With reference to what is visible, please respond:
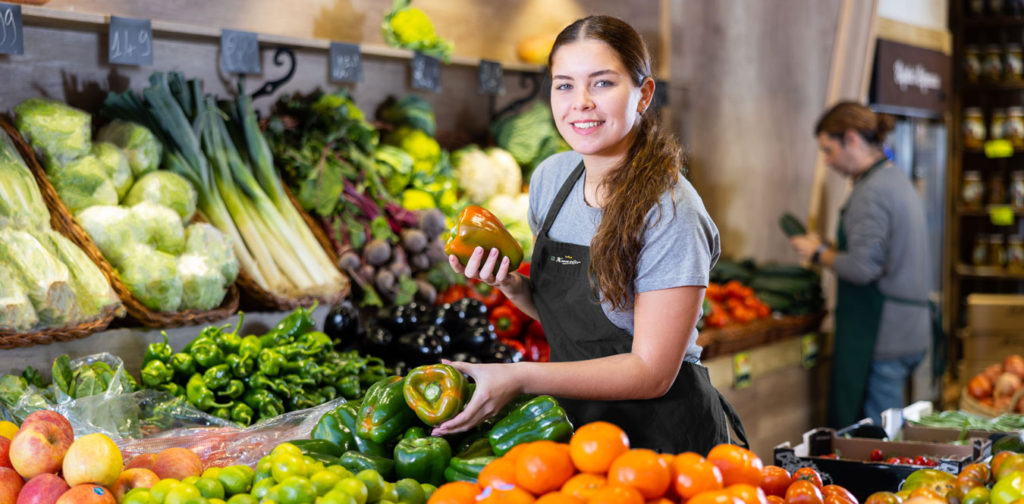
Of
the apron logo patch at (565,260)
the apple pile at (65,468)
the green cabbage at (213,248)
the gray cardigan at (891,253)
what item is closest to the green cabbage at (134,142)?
the green cabbage at (213,248)

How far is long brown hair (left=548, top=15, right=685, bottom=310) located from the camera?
1.93 m

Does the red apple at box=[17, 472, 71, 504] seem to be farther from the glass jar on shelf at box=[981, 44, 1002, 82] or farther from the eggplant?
the glass jar on shelf at box=[981, 44, 1002, 82]

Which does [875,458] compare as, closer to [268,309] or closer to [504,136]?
[268,309]

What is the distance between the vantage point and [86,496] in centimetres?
163

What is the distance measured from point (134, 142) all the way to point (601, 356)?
177 centimetres

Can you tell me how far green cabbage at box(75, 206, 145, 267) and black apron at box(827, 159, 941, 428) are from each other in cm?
Answer: 343

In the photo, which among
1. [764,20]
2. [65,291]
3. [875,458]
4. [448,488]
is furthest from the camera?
[764,20]

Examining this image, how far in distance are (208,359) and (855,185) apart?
3398 mm

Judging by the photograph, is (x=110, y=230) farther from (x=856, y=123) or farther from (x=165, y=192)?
(x=856, y=123)

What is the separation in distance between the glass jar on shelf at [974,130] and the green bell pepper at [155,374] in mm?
6222

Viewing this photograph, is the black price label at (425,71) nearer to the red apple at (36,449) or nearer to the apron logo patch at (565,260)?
the apron logo patch at (565,260)

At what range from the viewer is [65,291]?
2521 millimetres

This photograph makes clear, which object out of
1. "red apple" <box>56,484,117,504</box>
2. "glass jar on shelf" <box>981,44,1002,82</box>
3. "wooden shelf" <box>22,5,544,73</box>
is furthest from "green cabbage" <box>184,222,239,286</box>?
"glass jar on shelf" <box>981,44,1002,82</box>

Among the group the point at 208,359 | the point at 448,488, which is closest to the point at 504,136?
the point at 208,359
